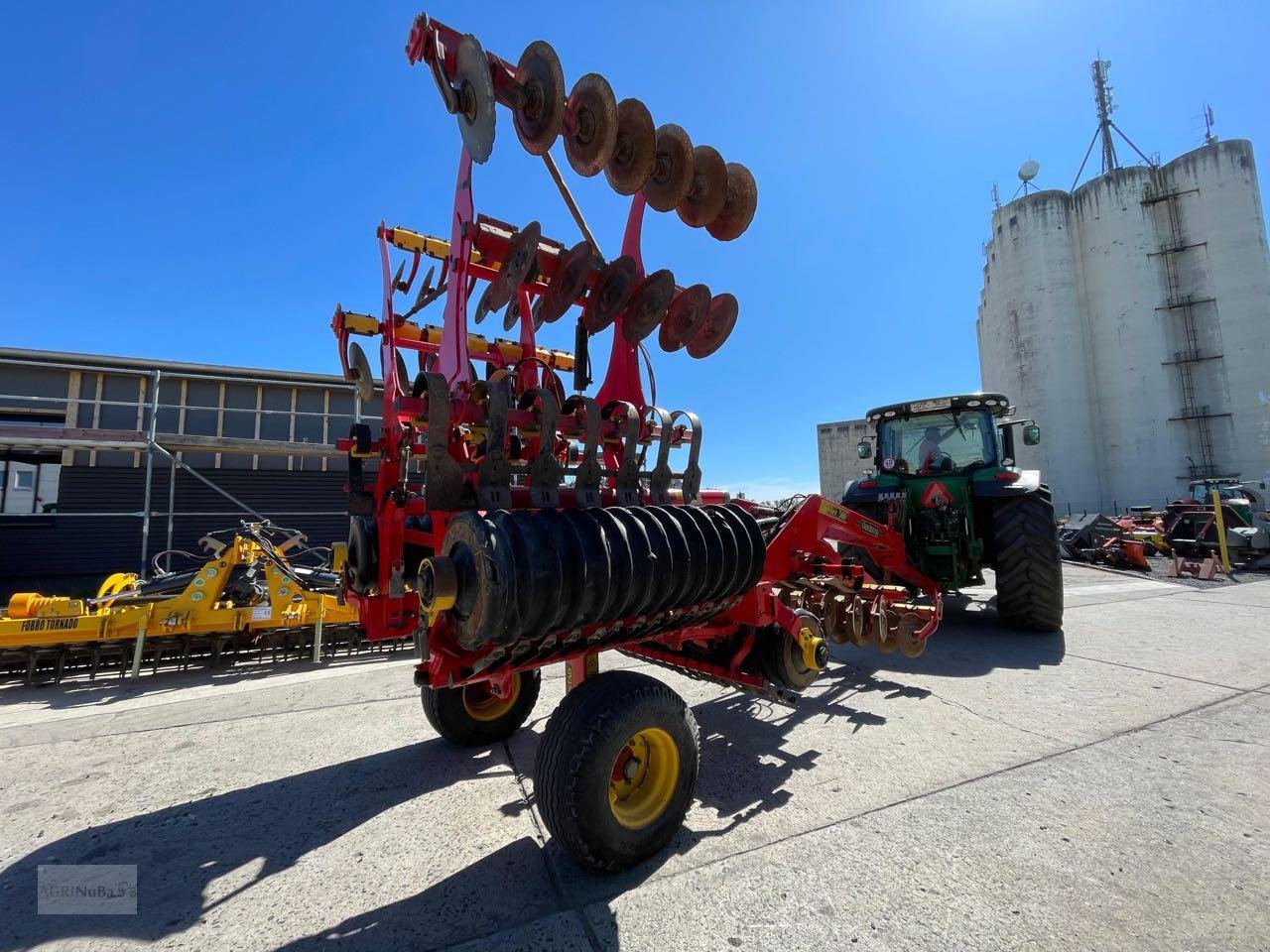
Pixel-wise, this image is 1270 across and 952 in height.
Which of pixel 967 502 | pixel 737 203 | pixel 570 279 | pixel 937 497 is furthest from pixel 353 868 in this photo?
pixel 967 502

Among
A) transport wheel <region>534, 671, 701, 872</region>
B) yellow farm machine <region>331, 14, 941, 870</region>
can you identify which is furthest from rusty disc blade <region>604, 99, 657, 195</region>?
transport wheel <region>534, 671, 701, 872</region>

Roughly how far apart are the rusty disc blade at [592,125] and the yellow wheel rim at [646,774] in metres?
2.49

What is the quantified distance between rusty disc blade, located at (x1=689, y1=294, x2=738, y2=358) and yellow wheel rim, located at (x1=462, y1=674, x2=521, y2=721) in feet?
8.00

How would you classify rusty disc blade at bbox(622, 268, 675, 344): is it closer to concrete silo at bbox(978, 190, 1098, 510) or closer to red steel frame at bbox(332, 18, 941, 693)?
red steel frame at bbox(332, 18, 941, 693)

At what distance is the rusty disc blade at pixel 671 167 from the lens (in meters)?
2.83

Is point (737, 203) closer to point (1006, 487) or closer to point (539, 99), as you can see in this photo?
point (539, 99)

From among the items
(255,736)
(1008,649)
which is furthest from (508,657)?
(1008,649)

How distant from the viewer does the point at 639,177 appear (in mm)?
2615

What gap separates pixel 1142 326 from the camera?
29953 mm

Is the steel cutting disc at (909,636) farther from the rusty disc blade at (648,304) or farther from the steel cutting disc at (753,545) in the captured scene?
the rusty disc blade at (648,304)

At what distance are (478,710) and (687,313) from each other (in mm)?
2748

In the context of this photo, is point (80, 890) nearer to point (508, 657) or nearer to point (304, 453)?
point (508, 657)

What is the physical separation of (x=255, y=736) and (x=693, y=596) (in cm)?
317

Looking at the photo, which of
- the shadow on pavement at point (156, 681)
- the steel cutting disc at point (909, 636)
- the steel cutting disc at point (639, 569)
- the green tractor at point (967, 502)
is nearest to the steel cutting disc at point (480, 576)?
the steel cutting disc at point (639, 569)
